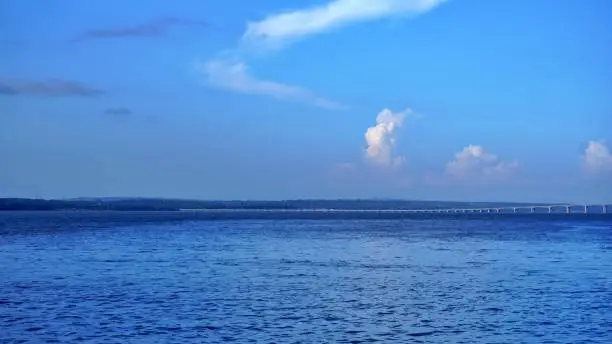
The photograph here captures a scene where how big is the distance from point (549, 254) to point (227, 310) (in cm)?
4062

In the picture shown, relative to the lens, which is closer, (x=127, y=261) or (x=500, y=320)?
(x=500, y=320)

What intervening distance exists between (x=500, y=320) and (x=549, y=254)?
37.9 m

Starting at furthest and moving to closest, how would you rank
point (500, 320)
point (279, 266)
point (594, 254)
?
point (594, 254) < point (279, 266) < point (500, 320)

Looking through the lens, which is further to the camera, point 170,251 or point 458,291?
point 170,251

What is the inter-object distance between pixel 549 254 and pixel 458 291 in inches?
1179

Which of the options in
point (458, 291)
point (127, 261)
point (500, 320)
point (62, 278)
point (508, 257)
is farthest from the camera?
point (508, 257)

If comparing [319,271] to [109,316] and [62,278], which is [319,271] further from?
[109,316]

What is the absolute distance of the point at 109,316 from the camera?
31062mm

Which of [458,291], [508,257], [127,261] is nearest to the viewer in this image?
[458,291]

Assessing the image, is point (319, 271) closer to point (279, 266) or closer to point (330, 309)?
point (279, 266)

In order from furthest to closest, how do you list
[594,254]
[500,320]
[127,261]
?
1. [594,254]
2. [127,261]
3. [500,320]

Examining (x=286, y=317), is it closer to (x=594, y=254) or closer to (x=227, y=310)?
(x=227, y=310)

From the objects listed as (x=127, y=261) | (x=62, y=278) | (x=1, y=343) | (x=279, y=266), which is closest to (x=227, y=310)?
(x=1, y=343)

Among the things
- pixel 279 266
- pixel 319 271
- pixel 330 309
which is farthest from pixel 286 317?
pixel 279 266
